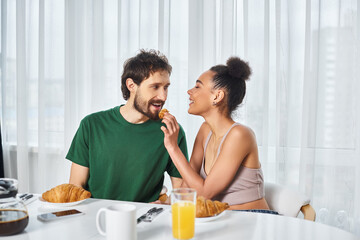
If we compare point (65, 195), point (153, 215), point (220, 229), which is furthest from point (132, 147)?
point (220, 229)

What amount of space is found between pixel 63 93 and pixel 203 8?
126cm

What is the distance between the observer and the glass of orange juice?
875 mm

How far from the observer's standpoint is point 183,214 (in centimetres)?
88

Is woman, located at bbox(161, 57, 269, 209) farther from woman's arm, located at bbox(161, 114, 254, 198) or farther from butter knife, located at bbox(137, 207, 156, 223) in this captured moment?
butter knife, located at bbox(137, 207, 156, 223)

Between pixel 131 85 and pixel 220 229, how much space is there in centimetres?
91

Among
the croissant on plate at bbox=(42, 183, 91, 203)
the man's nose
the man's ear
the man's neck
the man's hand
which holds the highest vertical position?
the man's ear

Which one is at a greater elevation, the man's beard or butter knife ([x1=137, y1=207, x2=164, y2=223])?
the man's beard

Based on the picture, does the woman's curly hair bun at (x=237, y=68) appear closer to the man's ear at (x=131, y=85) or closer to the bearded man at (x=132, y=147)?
the bearded man at (x=132, y=147)

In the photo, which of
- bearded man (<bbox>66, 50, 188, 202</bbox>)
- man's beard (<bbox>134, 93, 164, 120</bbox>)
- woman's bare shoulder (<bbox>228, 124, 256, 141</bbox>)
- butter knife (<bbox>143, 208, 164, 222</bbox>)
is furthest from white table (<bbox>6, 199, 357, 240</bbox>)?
man's beard (<bbox>134, 93, 164, 120</bbox>)

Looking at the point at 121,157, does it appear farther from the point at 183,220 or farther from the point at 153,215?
the point at 183,220

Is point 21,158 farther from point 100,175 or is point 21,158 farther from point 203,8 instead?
point 203,8

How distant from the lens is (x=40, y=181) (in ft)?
9.33

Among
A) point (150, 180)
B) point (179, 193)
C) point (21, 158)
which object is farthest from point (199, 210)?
point (21, 158)

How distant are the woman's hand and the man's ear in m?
0.22
